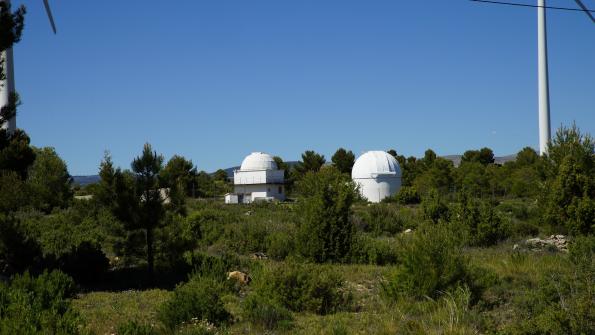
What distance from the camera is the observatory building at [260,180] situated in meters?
62.1

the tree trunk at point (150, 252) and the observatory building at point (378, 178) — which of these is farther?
the observatory building at point (378, 178)

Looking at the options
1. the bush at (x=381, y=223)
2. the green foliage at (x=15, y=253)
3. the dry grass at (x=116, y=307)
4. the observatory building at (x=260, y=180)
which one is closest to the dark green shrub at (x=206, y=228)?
the bush at (x=381, y=223)

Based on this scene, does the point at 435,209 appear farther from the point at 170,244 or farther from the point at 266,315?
the point at 266,315

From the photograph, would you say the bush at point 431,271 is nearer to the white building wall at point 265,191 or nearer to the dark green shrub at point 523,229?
the dark green shrub at point 523,229

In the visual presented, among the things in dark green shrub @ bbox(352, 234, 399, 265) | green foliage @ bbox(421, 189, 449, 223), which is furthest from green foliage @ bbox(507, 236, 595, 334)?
green foliage @ bbox(421, 189, 449, 223)

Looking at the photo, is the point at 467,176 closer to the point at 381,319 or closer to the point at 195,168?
the point at 195,168

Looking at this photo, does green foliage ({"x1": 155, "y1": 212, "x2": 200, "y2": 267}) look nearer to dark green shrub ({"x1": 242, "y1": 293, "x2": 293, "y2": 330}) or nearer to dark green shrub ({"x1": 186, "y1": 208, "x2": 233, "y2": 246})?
dark green shrub ({"x1": 186, "y1": 208, "x2": 233, "y2": 246})

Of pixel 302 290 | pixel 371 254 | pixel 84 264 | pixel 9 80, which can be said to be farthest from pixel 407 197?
pixel 302 290

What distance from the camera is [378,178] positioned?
190ft

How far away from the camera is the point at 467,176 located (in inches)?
2304

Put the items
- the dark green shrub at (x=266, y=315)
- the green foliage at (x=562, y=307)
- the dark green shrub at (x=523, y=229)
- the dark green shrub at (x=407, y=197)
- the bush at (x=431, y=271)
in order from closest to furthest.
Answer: the green foliage at (x=562, y=307) < the dark green shrub at (x=266, y=315) < the bush at (x=431, y=271) < the dark green shrub at (x=523, y=229) < the dark green shrub at (x=407, y=197)

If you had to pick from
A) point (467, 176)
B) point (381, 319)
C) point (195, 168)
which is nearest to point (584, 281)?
point (381, 319)

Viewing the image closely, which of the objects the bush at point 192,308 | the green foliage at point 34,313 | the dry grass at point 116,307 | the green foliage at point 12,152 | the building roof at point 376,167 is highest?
the building roof at point 376,167

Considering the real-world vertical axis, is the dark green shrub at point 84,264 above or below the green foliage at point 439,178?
below
